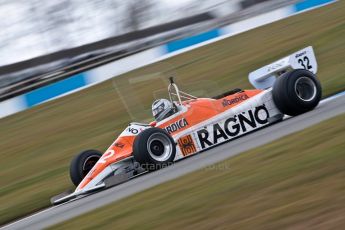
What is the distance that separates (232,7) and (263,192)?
1792cm

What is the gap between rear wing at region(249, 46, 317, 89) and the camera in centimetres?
951

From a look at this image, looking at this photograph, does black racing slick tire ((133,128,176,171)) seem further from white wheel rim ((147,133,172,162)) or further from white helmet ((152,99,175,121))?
white helmet ((152,99,175,121))

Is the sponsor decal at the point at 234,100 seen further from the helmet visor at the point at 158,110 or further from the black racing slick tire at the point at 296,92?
the helmet visor at the point at 158,110

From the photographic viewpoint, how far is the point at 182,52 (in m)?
18.1

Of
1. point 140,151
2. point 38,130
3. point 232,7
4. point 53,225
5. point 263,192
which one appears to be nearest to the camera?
point 263,192

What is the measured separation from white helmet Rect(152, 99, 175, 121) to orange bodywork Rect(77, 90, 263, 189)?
16cm

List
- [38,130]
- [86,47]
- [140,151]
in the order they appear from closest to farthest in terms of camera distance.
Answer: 1. [140,151]
2. [38,130]
3. [86,47]

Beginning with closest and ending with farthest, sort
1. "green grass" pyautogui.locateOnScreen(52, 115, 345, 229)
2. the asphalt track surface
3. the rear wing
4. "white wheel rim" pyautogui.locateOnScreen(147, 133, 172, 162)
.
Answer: "green grass" pyautogui.locateOnScreen(52, 115, 345, 229) → the asphalt track surface → "white wheel rim" pyautogui.locateOnScreen(147, 133, 172, 162) → the rear wing

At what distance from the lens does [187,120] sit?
849 cm

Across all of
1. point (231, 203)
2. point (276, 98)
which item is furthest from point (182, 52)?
point (231, 203)

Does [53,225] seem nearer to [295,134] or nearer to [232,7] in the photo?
[295,134]

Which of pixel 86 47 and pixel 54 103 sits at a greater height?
pixel 86 47

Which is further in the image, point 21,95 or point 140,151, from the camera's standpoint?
point 21,95

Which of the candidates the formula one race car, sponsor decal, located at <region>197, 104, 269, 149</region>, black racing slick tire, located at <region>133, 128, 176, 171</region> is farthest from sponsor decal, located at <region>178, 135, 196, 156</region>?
black racing slick tire, located at <region>133, 128, 176, 171</region>
